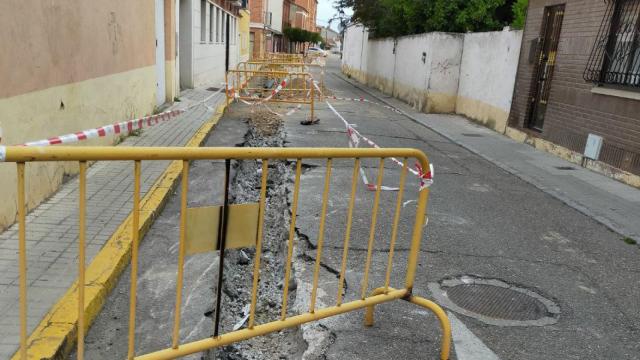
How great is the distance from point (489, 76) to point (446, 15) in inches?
178

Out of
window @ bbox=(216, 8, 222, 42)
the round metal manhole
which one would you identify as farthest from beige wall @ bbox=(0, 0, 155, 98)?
window @ bbox=(216, 8, 222, 42)

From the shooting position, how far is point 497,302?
4.35m

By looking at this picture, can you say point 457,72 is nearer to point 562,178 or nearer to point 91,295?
point 562,178

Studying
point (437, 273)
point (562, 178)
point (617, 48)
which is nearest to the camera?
point (437, 273)

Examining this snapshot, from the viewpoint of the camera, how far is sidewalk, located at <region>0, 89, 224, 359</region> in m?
3.52

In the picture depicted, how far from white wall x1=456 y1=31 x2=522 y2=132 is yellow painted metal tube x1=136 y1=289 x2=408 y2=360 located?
11.0 meters

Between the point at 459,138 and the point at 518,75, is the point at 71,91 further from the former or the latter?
the point at 518,75

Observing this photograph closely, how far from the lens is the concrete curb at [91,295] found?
3145 millimetres

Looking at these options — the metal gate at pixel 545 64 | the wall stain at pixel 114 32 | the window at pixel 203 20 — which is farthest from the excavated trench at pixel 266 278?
the window at pixel 203 20

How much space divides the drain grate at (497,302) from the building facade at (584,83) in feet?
17.8

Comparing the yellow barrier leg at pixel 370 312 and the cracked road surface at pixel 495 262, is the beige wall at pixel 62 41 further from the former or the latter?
the yellow barrier leg at pixel 370 312

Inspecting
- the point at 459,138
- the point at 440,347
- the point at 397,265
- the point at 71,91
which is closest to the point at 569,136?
the point at 459,138

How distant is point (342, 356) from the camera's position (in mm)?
3424

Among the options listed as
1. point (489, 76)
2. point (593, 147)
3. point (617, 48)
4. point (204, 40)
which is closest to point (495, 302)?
point (593, 147)
